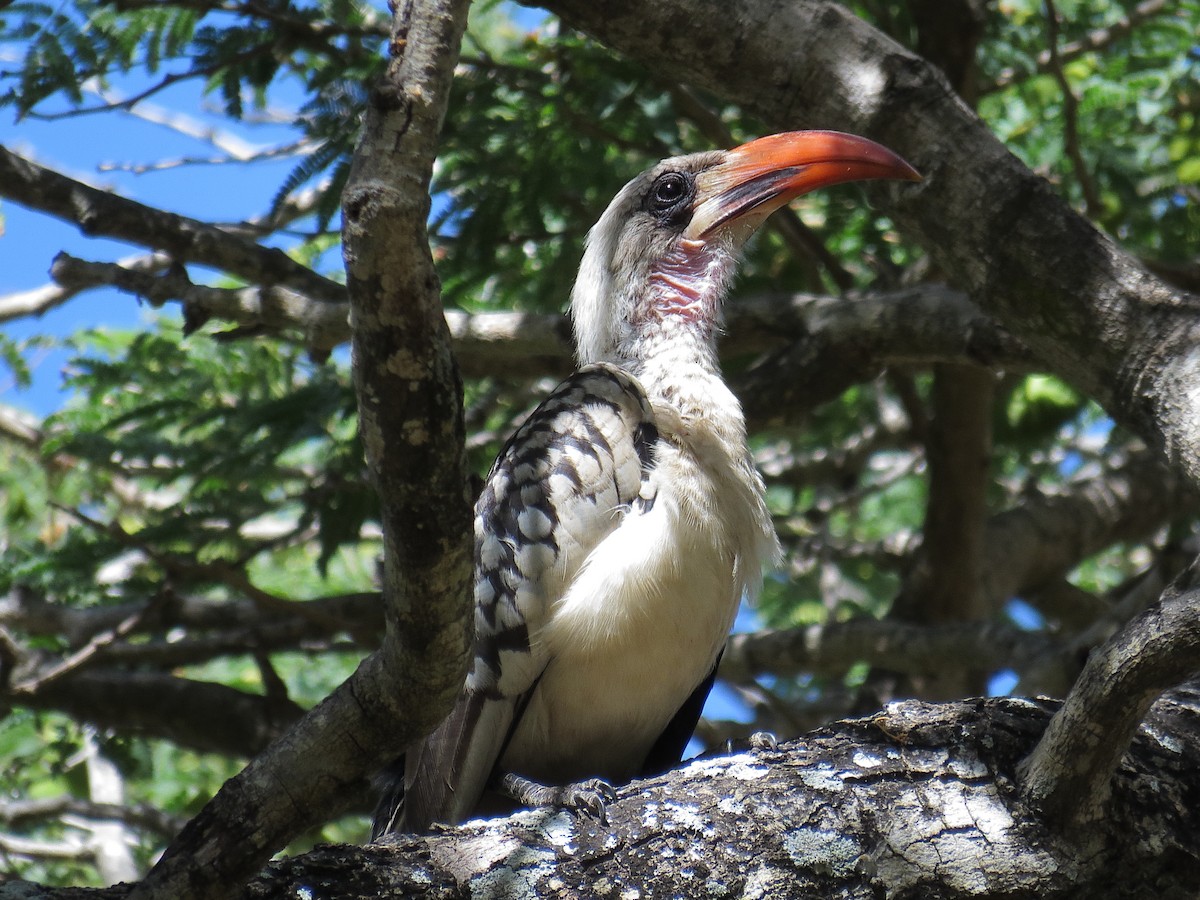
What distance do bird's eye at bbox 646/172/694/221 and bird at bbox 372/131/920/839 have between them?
59 centimetres

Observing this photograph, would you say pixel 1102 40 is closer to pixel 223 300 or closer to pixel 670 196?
pixel 670 196

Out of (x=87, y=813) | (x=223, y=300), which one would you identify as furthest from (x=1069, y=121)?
(x=87, y=813)

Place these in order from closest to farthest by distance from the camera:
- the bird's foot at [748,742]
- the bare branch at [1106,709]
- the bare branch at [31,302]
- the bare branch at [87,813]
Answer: the bare branch at [1106,709] → the bird's foot at [748,742] → the bare branch at [87,813] → the bare branch at [31,302]

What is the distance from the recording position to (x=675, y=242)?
5488 millimetres

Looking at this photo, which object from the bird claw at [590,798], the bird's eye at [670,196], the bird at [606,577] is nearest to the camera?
the bird claw at [590,798]

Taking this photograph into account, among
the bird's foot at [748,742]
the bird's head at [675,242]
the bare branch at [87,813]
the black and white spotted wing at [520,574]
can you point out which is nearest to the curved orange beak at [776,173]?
the bird's head at [675,242]

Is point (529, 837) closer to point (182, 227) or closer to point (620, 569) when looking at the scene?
point (620, 569)

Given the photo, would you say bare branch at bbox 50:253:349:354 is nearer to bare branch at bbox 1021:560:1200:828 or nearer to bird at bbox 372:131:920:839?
bird at bbox 372:131:920:839

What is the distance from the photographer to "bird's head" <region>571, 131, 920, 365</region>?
5199 millimetres

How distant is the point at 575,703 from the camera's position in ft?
14.1

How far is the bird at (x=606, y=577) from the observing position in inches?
163

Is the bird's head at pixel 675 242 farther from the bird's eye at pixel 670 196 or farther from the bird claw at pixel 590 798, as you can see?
the bird claw at pixel 590 798

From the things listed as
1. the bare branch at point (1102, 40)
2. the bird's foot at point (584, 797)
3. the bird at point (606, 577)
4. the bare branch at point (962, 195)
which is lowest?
the bird's foot at point (584, 797)

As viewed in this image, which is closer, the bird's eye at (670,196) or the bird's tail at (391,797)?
the bird's tail at (391,797)
